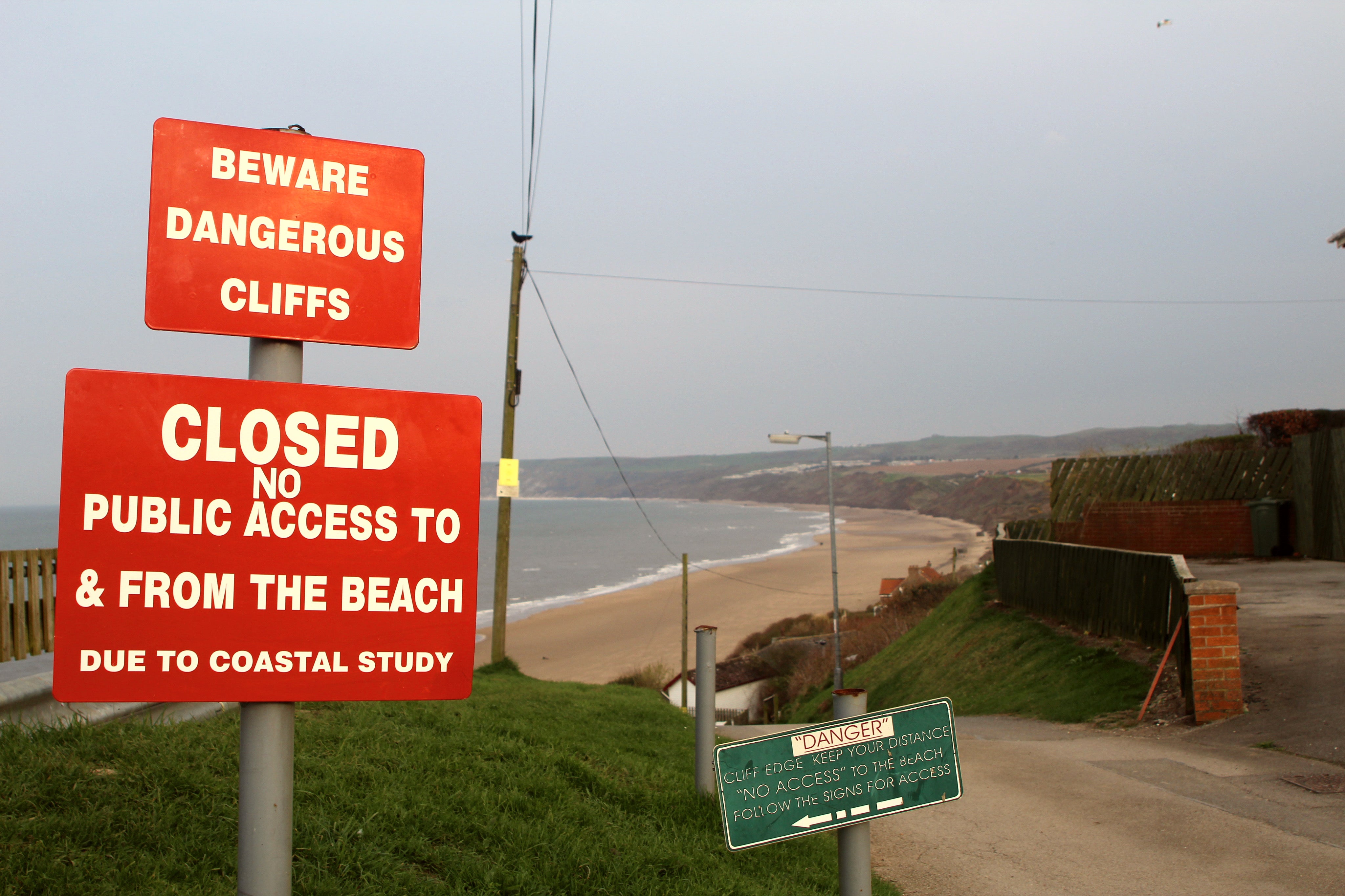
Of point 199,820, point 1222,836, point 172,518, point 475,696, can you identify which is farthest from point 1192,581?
point 172,518

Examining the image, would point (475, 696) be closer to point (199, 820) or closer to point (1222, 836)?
point (199, 820)

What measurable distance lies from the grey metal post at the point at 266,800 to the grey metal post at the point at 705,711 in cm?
334

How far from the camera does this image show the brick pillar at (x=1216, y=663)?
8.77 m

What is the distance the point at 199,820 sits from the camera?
3.53 metres

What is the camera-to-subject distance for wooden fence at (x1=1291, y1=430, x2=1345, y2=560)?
1579 centimetres

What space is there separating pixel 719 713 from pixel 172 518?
1110 inches

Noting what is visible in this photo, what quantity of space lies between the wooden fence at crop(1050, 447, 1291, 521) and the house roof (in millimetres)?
13040

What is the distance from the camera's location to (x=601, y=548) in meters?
104

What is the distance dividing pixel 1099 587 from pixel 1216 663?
4048 mm

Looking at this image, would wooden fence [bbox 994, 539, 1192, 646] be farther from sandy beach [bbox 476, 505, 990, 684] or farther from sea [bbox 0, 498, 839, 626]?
sea [bbox 0, 498, 839, 626]

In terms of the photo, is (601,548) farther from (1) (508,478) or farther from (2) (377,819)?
(2) (377,819)

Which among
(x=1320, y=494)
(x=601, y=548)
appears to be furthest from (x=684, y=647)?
(x=601, y=548)

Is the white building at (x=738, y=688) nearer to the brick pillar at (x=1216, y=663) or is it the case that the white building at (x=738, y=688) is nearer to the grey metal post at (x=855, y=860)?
the brick pillar at (x=1216, y=663)

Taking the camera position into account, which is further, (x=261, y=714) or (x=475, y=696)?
(x=475, y=696)
